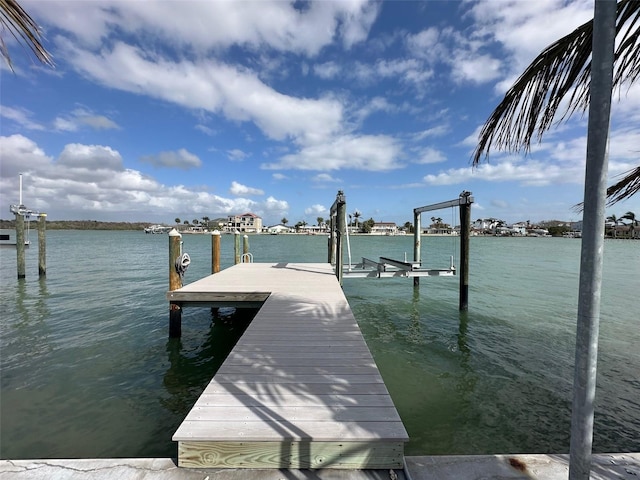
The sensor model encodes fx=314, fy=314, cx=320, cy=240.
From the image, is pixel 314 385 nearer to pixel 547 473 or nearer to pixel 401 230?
pixel 547 473

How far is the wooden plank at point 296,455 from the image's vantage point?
2301 millimetres

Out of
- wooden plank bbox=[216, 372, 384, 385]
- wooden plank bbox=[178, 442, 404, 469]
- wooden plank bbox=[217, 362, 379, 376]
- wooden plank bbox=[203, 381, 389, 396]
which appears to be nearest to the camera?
wooden plank bbox=[178, 442, 404, 469]

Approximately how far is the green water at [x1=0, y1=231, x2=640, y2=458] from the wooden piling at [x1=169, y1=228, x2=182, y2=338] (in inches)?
13.8

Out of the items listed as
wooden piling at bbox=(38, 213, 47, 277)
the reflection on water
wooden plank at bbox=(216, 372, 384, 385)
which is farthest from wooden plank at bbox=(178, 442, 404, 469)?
wooden piling at bbox=(38, 213, 47, 277)

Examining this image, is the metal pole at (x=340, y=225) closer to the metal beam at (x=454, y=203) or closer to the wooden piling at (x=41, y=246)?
the metal beam at (x=454, y=203)

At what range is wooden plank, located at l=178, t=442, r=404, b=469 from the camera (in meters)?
2.30

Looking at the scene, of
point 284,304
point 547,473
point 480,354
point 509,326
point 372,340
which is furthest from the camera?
point 509,326

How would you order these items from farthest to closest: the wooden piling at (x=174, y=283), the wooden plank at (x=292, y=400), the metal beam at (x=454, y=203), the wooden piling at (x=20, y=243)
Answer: the wooden piling at (x=20, y=243)
the metal beam at (x=454, y=203)
the wooden piling at (x=174, y=283)
the wooden plank at (x=292, y=400)

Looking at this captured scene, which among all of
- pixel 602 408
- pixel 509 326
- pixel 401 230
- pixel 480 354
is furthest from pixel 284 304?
pixel 401 230

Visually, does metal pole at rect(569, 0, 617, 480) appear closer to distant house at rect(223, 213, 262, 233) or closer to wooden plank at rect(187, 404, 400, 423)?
wooden plank at rect(187, 404, 400, 423)

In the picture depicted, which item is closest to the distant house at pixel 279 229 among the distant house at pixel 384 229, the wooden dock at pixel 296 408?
the distant house at pixel 384 229

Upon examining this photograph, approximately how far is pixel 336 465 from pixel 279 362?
1.51 metres

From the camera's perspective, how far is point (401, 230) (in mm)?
154500

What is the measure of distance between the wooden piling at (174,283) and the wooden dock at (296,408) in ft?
11.0
